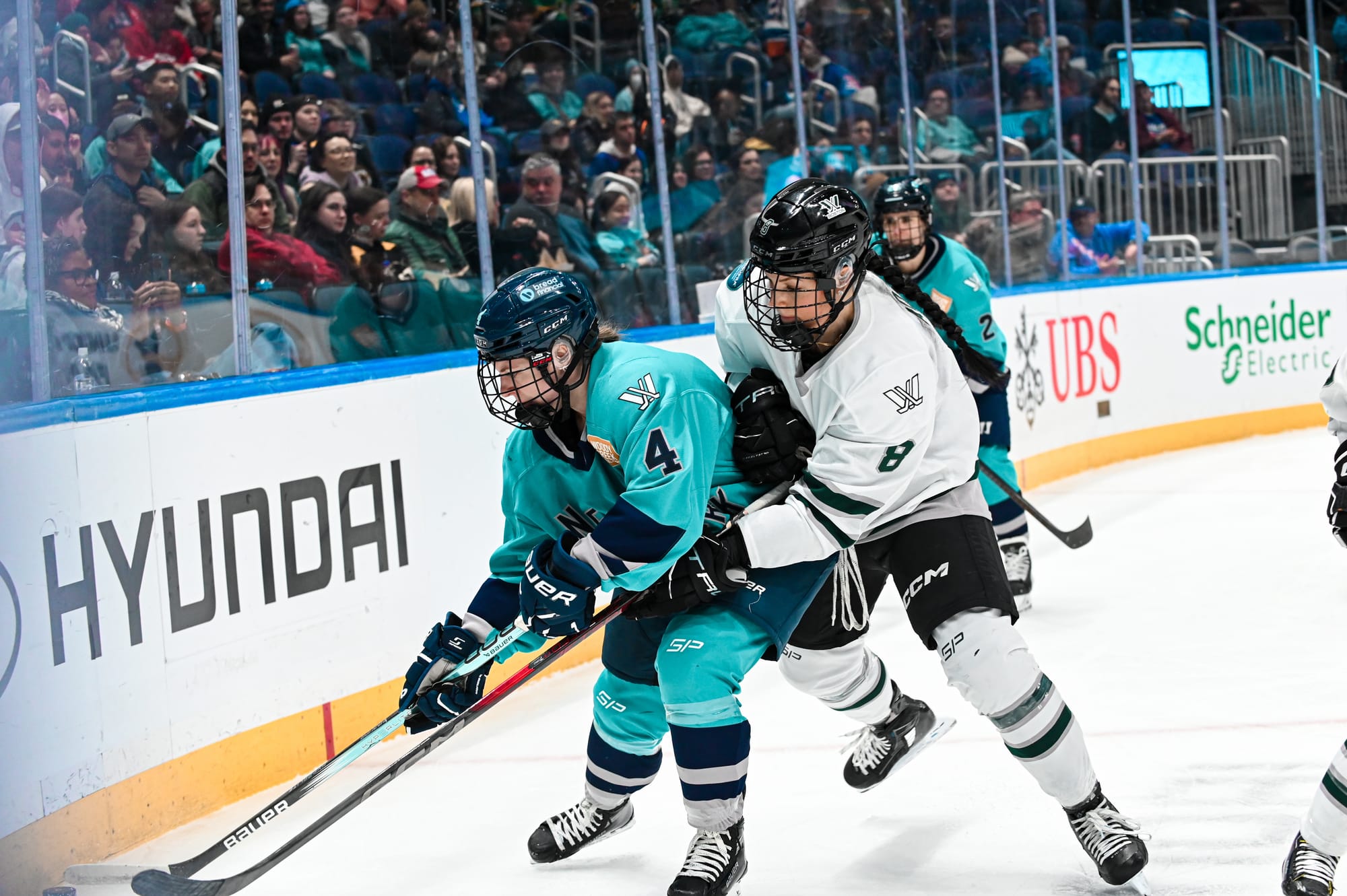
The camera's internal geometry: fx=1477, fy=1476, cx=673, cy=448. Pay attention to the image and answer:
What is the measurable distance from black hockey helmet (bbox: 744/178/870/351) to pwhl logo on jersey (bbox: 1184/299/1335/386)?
5.87 m

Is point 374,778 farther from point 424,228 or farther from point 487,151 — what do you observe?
point 487,151

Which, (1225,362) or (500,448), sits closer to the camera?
(500,448)

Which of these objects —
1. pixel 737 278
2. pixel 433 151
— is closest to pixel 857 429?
pixel 737 278

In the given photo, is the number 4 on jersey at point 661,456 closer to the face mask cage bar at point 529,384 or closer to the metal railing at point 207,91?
the face mask cage bar at point 529,384

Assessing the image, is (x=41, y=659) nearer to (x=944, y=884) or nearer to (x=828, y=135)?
(x=944, y=884)

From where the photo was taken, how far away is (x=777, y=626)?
2.30 meters

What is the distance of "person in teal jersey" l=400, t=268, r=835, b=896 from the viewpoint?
7.06 feet

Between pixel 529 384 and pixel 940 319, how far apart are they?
44.2 inches

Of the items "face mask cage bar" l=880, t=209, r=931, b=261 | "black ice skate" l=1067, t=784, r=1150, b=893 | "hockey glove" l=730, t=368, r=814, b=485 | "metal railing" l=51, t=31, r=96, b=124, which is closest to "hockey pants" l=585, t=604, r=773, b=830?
"hockey glove" l=730, t=368, r=814, b=485

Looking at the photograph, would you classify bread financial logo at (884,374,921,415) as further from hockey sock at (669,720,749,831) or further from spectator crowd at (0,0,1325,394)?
spectator crowd at (0,0,1325,394)

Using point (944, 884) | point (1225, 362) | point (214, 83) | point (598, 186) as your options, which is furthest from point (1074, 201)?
point (944, 884)

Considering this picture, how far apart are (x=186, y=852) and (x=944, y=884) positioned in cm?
141

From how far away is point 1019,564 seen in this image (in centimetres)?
443

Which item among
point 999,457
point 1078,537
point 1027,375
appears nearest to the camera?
point 999,457
